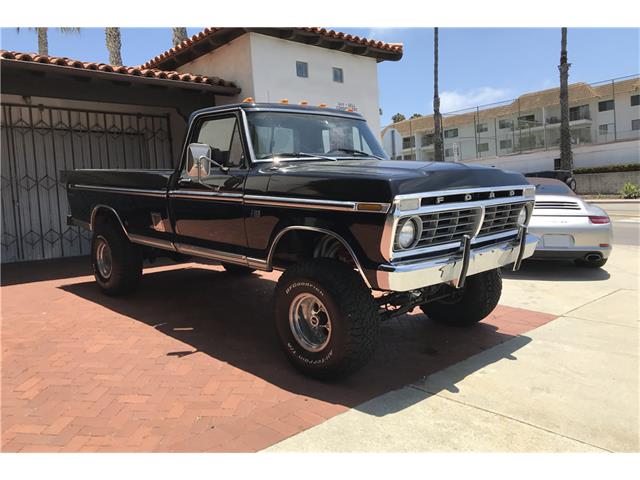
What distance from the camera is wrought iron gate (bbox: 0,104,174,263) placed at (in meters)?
9.23

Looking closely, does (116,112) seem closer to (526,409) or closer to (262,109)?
(262,109)

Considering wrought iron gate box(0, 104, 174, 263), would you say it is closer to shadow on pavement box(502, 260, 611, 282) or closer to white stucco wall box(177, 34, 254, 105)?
white stucco wall box(177, 34, 254, 105)

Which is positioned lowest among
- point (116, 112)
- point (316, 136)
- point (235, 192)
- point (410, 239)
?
point (410, 239)

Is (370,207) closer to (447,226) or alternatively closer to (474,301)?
(447,226)

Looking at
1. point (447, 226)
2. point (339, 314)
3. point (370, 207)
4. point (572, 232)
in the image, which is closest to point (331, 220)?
point (370, 207)

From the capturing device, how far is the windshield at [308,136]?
178 inches

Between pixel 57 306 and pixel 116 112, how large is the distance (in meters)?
5.44

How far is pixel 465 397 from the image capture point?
11.7ft

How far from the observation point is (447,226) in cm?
362

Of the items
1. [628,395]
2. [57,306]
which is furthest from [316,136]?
[57,306]

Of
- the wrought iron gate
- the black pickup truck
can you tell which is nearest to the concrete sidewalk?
the black pickup truck

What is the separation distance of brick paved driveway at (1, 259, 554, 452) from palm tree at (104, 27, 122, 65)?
38.5 feet

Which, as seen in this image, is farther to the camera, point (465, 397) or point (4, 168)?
point (4, 168)

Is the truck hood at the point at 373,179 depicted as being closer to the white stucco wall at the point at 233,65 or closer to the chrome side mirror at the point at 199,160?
the chrome side mirror at the point at 199,160
